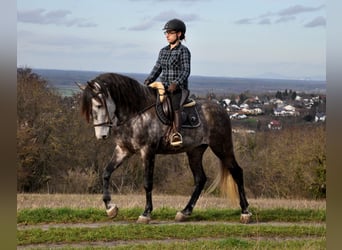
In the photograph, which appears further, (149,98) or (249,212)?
(249,212)

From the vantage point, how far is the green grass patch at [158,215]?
850 cm

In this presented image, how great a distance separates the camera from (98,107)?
7.95m

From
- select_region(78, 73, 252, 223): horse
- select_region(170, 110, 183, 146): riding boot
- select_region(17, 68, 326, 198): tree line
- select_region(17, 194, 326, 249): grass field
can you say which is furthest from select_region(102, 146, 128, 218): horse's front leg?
select_region(17, 68, 326, 198): tree line

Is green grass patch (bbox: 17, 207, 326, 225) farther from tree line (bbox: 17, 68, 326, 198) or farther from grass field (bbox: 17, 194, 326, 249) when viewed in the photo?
tree line (bbox: 17, 68, 326, 198)

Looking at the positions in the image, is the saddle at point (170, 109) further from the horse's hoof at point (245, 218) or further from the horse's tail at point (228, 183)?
the horse's hoof at point (245, 218)

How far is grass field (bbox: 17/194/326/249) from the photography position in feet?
22.7

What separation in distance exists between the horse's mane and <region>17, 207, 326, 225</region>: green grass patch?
175 cm

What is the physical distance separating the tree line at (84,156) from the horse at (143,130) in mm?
13885

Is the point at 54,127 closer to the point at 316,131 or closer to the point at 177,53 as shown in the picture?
the point at 316,131

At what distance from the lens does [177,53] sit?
8516mm

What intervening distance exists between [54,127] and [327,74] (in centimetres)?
2536

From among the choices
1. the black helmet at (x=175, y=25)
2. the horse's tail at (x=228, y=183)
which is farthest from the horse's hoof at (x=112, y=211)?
the black helmet at (x=175, y=25)
